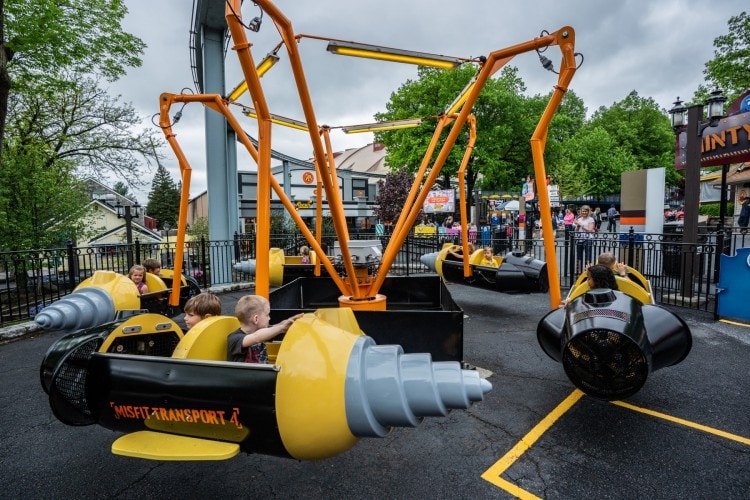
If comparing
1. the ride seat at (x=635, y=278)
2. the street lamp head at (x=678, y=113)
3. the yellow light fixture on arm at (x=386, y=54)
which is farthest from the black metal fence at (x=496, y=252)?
the yellow light fixture on arm at (x=386, y=54)

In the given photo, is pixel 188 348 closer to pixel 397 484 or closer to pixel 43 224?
pixel 397 484

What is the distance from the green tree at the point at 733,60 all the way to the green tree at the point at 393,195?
19.2m

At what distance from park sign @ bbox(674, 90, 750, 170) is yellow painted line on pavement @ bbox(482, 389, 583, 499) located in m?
10.7

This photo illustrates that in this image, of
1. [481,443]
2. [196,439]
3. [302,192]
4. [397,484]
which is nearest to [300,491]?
[397,484]

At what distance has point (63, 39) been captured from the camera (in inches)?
536

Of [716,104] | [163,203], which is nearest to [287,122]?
[716,104]

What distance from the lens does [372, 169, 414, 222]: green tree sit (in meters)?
31.9

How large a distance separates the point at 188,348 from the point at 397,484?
1.61 m

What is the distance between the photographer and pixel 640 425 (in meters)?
3.30

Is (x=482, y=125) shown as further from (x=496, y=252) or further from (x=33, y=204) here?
(x=33, y=204)

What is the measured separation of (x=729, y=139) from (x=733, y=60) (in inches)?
632

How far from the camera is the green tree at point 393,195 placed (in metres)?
31.9

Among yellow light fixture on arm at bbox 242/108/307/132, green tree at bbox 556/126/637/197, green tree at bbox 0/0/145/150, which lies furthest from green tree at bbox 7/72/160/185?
green tree at bbox 556/126/637/197

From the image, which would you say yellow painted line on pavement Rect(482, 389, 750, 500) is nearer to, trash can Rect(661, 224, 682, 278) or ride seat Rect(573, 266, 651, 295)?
ride seat Rect(573, 266, 651, 295)
